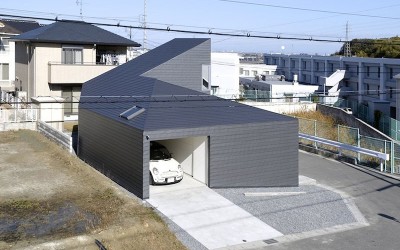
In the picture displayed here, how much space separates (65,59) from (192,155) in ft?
50.7

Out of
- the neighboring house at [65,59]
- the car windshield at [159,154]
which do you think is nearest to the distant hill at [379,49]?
the neighboring house at [65,59]

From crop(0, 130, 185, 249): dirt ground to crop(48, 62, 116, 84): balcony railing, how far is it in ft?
30.9

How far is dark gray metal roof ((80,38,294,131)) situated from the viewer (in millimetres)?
13562

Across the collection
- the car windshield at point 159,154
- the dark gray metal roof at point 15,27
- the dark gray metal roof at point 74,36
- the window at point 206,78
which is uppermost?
the dark gray metal roof at point 15,27

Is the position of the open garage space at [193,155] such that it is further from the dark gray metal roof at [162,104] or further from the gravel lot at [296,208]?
the gravel lot at [296,208]

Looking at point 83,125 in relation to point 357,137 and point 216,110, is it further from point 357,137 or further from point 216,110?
point 357,137

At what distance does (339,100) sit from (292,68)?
67.9ft

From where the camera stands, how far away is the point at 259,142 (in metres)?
14.1

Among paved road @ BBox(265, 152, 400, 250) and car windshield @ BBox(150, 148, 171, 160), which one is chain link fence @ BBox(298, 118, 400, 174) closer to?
paved road @ BBox(265, 152, 400, 250)

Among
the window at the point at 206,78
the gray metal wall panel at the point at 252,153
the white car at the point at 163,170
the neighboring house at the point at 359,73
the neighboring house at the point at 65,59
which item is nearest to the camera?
the gray metal wall panel at the point at 252,153

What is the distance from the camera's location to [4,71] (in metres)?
36.7

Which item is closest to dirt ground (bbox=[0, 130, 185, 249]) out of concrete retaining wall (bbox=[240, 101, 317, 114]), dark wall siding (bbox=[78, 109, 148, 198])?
dark wall siding (bbox=[78, 109, 148, 198])

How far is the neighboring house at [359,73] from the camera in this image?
112 feet

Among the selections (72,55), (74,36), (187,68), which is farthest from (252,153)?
(74,36)
